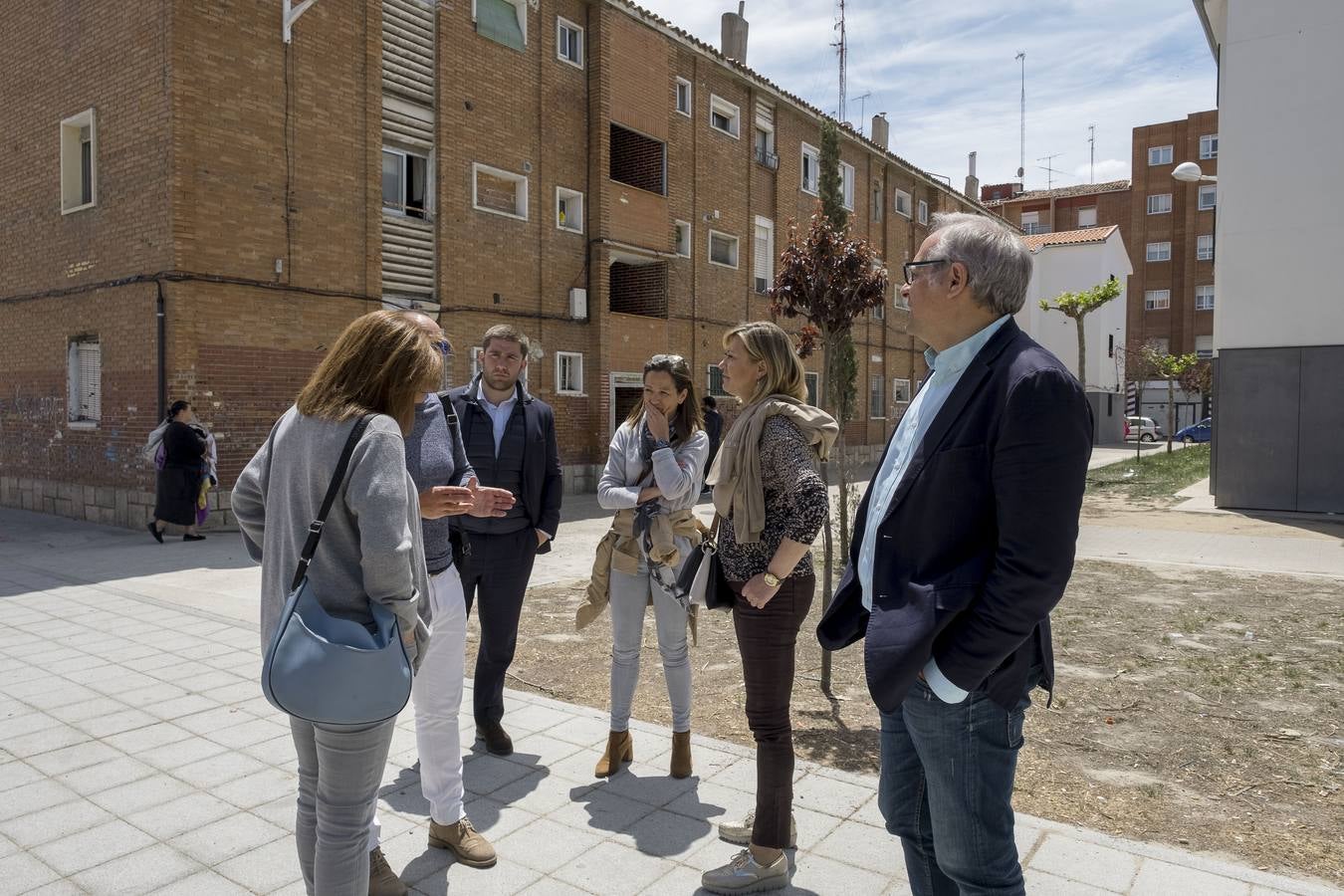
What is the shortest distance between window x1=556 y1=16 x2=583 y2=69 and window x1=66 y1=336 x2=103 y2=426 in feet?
34.5

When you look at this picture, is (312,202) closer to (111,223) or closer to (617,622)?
(111,223)

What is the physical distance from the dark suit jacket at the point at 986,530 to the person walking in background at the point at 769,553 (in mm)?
1034

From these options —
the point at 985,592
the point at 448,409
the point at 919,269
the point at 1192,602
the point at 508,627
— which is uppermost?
the point at 919,269

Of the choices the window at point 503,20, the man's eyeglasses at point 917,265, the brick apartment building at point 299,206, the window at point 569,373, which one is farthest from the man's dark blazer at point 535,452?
the window at point 503,20

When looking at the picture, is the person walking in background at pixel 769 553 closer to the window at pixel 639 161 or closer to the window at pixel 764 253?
the window at pixel 639 161

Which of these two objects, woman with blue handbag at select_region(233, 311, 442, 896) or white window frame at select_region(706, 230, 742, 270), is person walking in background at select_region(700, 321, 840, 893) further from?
white window frame at select_region(706, 230, 742, 270)

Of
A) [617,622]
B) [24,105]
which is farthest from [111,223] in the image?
[617,622]

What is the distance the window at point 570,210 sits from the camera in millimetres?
19172

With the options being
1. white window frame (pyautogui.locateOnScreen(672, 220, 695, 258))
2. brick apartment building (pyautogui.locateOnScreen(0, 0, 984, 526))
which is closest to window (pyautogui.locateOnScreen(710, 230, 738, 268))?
white window frame (pyautogui.locateOnScreen(672, 220, 695, 258))

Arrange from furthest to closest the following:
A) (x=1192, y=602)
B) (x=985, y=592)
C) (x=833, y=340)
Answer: (x=1192, y=602), (x=833, y=340), (x=985, y=592)

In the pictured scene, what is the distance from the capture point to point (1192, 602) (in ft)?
27.5

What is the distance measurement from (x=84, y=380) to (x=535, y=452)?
13.3 metres

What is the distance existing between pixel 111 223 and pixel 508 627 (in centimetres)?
1254

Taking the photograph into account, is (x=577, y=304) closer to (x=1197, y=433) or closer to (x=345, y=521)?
(x=345, y=521)
